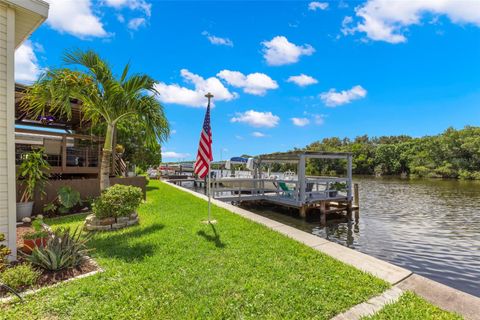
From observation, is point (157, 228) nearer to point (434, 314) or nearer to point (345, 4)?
point (434, 314)

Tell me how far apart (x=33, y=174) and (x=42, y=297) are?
6.35 metres

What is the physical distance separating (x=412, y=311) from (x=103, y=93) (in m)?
7.93

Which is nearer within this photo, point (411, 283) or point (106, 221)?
point (411, 283)

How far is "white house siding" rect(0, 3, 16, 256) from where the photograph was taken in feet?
13.8

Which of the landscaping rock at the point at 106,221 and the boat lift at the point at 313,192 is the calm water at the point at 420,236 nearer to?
the boat lift at the point at 313,192

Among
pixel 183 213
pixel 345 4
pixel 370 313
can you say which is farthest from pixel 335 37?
pixel 370 313

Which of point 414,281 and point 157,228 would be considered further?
point 157,228

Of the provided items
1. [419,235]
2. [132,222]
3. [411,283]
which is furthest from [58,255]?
[419,235]

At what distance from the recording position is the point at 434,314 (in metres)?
3.13

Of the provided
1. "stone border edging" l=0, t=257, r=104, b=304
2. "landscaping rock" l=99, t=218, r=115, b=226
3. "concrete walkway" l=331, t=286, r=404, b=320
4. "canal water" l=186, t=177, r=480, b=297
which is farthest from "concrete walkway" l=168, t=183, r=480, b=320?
"landscaping rock" l=99, t=218, r=115, b=226

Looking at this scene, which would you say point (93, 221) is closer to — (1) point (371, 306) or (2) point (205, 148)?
(2) point (205, 148)

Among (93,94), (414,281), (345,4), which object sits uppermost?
(345,4)

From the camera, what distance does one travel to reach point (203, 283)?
3740 mm

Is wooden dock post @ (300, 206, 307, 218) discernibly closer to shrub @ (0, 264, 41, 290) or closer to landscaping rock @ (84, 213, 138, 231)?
landscaping rock @ (84, 213, 138, 231)
